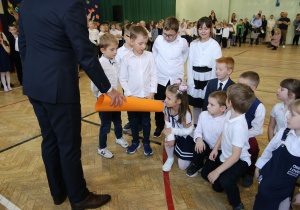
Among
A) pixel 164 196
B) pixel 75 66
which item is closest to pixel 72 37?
pixel 75 66

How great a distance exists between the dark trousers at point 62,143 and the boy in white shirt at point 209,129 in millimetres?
1110

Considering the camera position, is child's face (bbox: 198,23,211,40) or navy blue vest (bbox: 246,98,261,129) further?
child's face (bbox: 198,23,211,40)

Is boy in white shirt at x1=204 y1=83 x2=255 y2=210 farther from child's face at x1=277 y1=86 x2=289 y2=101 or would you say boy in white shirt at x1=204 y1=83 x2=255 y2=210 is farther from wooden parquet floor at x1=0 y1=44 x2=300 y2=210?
child's face at x1=277 y1=86 x2=289 y2=101

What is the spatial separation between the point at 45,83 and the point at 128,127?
198cm

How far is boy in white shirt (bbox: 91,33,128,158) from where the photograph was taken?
94.8 inches

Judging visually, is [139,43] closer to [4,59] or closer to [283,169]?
[283,169]

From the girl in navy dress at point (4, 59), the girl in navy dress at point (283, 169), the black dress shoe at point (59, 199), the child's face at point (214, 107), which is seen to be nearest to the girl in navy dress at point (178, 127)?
the child's face at point (214, 107)

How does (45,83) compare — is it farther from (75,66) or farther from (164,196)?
(164,196)

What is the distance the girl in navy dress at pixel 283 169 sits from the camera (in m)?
1.53

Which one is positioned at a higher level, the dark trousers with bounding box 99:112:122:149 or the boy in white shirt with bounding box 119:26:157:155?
the boy in white shirt with bounding box 119:26:157:155

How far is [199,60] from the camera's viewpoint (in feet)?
9.25

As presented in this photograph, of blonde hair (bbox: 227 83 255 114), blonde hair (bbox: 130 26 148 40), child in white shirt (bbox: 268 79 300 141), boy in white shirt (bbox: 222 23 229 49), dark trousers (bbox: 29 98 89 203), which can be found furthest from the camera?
boy in white shirt (bbox: 222 23 229 49)

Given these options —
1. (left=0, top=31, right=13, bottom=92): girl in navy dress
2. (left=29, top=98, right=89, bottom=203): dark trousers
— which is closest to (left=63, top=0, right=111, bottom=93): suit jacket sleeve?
(left=29, top=98, right=89, bottom=203): dark trousers

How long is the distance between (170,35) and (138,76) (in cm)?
70
